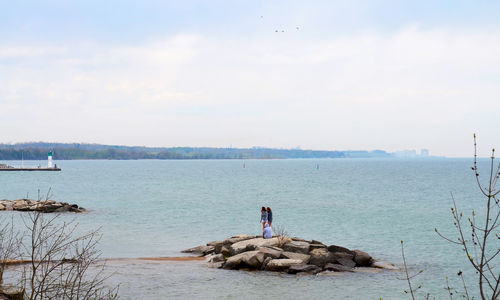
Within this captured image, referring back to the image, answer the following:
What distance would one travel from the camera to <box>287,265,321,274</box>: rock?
84.1 ft

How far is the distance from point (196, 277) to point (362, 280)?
7.95 m

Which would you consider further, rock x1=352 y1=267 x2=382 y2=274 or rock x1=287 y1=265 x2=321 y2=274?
rock x1=352 y1=267 x2=382 y2=274

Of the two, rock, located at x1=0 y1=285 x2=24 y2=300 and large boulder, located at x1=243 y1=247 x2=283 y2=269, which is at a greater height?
rock, located at x1=0 y1=285 x2=24 y2=300

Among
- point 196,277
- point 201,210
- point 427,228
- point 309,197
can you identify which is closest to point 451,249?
point 427,228

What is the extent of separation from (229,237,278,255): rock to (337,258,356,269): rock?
4.07m

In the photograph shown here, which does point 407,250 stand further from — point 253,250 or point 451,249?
point 253,250

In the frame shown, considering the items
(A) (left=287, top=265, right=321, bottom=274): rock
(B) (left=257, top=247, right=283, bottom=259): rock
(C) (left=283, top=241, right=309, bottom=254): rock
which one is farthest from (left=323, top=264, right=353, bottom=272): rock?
(B) (left=257, top=247, right=283, bottom=259): rock

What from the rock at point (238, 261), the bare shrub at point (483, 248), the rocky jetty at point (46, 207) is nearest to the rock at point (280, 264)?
the rock at point (238, 261)

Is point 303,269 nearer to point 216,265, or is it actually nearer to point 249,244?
point 249,244

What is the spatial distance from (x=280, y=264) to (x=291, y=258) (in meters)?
1.23

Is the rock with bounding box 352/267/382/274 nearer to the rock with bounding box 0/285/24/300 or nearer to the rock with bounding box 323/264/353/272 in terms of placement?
the rock with bounding box 323/264/353/272

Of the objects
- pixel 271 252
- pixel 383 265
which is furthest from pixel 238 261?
pixel 383 265

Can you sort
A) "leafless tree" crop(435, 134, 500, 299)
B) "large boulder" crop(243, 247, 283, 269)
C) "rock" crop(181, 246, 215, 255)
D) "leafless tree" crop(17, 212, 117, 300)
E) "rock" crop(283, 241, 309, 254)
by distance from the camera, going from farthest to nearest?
"rock" crop(181, 246, 215, 255), "rock" crop(283, 241, 309, 254), "large boulder" crop(243, 247, 283, 269), "leafless tree" crop(17, 212, 117, 300), "leafless tree" crop(435, 134, 500, 299)

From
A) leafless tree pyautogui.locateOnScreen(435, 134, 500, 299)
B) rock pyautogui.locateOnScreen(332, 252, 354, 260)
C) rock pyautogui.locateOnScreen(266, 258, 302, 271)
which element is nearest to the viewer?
leafless tree pyautogui.locateOnScreen(435, 134, 500, 299)
